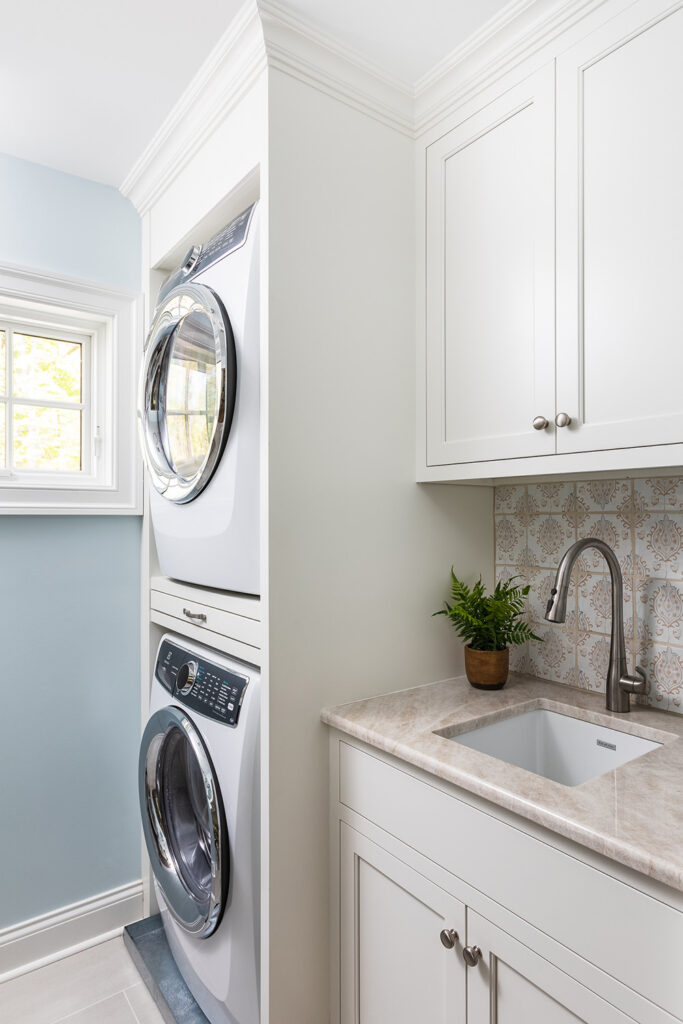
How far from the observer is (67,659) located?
194cm

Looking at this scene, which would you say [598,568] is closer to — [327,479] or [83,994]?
[327,479]

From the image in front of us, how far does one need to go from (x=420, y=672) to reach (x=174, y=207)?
4.97 feet

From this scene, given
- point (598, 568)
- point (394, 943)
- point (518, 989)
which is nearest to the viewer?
point (518, 989)

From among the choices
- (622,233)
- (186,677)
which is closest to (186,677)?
(186,677)

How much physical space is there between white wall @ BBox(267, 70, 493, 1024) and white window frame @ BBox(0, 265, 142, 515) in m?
0.92

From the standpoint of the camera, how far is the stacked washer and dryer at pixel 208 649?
4.48ft

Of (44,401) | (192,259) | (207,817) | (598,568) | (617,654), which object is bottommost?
(207,817)

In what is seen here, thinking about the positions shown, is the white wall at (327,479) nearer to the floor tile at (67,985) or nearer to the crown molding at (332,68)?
the crown molding at (332,68)

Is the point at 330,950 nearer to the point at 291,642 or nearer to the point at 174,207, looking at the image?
the point at 291,642

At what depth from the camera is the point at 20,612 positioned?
186 cm

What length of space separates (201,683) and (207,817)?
1.07ft

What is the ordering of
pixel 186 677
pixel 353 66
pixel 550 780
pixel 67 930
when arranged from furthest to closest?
pixel 67 930
pixel 186 677
pixel 353 66
pixel 550 780

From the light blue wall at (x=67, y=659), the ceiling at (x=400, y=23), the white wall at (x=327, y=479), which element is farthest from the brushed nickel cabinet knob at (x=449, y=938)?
the ceiling at (x=400, y=23)

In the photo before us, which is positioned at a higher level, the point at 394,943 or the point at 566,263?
the point at 566,263
